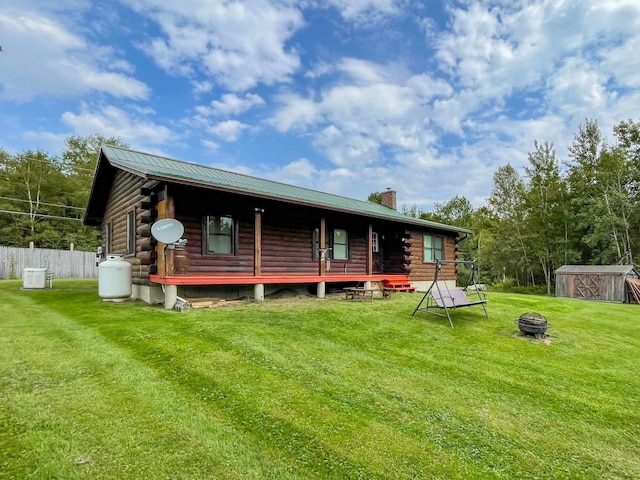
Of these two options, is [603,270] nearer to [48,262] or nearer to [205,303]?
[205,303]

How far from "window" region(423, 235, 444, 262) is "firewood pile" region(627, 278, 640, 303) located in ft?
35.1

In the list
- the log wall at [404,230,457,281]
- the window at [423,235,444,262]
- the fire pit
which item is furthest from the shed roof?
the fire pit

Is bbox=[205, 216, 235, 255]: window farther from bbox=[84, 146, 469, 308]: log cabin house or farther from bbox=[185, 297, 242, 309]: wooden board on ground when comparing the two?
bbox=[185, 297, 242, 309]: wooden board on ground

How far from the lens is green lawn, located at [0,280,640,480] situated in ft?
8.30

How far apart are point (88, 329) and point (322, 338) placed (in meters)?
4.07

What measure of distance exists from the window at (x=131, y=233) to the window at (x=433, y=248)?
11.6 m

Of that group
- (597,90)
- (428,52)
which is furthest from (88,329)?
(597,90)

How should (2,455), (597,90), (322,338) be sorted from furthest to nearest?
1. (597,90)
2. (322,338)
3. (2,455)

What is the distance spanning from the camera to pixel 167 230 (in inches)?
306

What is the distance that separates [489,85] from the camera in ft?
48.0

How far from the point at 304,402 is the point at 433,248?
46.0 ft

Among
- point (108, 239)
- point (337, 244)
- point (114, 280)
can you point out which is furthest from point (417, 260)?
point (108, 239)

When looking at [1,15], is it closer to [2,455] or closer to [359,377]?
[2,455]

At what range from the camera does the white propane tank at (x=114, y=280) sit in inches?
359
